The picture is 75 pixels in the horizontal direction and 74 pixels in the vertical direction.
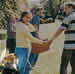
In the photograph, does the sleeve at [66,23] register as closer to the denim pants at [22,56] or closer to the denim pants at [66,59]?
the denim pants at [66,59]

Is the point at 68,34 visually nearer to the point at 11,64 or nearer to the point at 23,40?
the point at 23,40

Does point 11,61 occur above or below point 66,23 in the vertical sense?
below

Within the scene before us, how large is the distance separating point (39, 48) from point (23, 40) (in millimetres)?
314

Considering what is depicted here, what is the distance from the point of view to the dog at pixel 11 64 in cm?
358

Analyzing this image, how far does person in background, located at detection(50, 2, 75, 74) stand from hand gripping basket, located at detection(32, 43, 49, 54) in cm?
15

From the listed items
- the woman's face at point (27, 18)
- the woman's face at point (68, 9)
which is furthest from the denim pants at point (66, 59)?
the woman's face at point (27, 18)

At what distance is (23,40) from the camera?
3572mm

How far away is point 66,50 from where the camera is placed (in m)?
3.60

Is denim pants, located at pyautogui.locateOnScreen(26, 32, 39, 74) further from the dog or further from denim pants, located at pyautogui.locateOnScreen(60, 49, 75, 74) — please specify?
denim pants, located at pyautogui.locateOnScreen(60, 49, 75, 74)

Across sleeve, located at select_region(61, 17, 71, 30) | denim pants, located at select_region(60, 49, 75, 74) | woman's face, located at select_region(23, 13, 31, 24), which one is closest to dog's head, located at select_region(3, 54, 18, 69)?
woman's face, located at select_region(23, 13, 31, 24)

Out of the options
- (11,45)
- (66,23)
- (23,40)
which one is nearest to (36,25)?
(23,40)

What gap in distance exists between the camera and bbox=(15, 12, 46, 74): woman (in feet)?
11.5

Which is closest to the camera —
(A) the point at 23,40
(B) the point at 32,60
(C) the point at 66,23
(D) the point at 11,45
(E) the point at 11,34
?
(C) the point at 66,23

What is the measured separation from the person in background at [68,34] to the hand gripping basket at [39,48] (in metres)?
0.15
